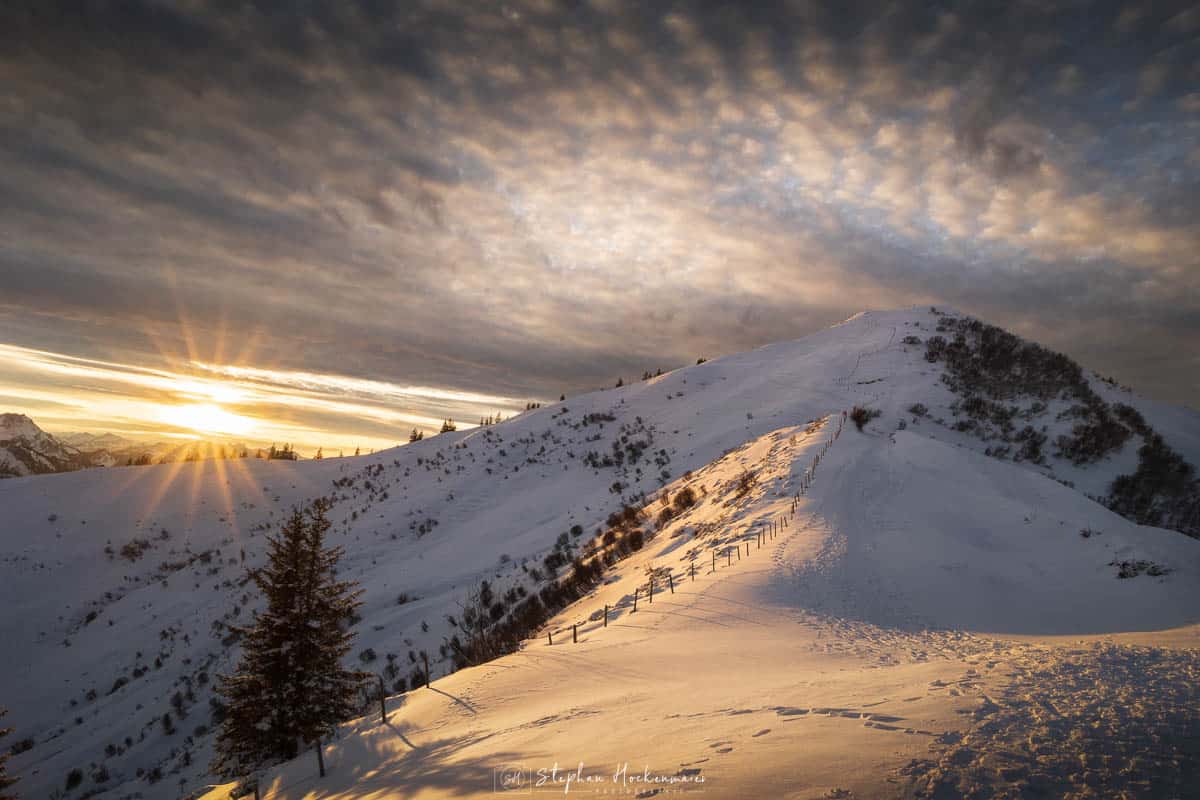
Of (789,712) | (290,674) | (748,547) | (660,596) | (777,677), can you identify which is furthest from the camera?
(748,547)

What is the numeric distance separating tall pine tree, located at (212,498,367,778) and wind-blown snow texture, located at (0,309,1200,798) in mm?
1359

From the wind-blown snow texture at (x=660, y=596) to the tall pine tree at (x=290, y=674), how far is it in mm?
1359

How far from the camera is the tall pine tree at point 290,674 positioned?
36.5ft

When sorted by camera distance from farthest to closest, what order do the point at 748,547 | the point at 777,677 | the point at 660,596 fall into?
the point at 748,547, the point at 660,596, the point at 777,677

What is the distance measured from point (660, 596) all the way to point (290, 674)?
8.70m

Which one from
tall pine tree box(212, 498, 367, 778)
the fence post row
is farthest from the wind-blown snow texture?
tall pine tree box(212, 498, 367, 778)

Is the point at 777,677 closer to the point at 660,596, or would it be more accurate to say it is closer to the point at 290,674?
the point at 660,596

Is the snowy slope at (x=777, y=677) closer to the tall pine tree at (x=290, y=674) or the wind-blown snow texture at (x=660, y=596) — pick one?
the wind-blown snow texture at (x=660, y=596)

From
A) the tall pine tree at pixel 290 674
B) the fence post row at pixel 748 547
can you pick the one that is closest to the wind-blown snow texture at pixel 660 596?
the fence post row at pixel 748 547

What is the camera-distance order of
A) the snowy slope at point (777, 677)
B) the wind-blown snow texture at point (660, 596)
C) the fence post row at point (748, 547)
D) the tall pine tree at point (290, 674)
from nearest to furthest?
the snowy slope at point (777, 677), the wind-blown snow texture at point (660, 596), the tall pine tree at point (290, 674), the fence post row at point (748, 547)

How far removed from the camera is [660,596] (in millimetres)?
13602

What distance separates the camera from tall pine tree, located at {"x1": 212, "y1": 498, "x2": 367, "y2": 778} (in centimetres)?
1112

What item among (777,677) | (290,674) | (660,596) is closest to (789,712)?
(777,677)

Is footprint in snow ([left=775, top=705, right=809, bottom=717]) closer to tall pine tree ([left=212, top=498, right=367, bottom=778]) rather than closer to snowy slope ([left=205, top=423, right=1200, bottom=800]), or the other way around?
snowy slope ([left=205, top=423, right=1200, bottom=800])
